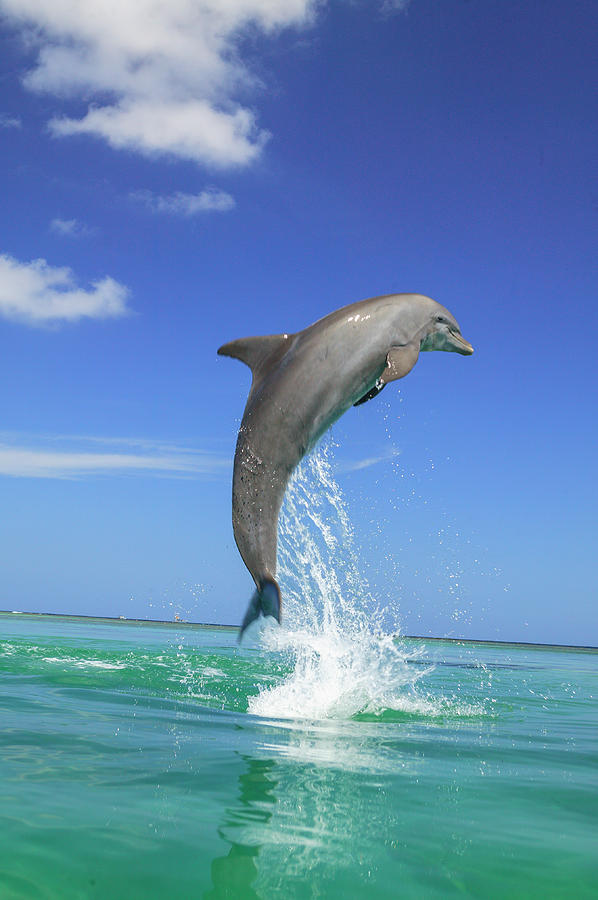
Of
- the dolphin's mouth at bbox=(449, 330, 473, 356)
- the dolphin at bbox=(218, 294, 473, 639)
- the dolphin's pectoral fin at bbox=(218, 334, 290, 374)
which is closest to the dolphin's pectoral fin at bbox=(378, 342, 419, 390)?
the dolphin at bbox=(218, 294, 473, 639)

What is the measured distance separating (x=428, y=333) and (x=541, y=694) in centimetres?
740

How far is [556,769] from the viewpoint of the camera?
5520mm

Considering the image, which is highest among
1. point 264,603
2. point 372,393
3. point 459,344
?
point 459,344

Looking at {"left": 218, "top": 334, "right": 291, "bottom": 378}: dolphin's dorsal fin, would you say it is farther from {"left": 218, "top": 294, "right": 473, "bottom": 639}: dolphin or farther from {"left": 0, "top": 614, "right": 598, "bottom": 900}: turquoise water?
{"left": 0, "top": 614, "right": 598, "bottom": 900}: turquoise water

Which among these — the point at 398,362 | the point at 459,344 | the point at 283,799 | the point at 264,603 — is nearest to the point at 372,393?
the point at 398,362

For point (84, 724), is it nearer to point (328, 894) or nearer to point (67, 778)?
point (67, 778)

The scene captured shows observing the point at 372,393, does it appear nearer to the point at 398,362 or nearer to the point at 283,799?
the point at 398,362

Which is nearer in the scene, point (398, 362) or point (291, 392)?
point (291, 392)

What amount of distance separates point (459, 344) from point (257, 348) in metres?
2.29

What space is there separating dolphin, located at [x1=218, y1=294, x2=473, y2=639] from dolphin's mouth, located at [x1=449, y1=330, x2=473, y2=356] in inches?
37.5

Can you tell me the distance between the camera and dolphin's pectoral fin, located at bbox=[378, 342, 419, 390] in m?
7.16

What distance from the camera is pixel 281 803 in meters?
3.91

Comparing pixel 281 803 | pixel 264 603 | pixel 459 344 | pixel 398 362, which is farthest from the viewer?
pixel 459 344

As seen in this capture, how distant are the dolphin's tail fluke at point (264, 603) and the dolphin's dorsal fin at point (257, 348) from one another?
1969 mm
